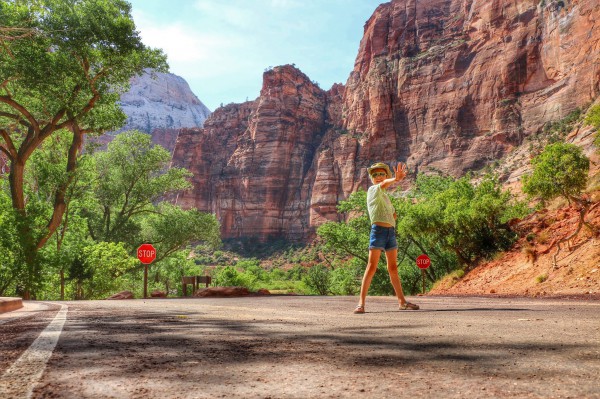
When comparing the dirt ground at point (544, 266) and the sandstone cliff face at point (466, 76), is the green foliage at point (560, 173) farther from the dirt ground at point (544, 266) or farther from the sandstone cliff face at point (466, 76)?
the sandstone cliff face at point (466, 76)

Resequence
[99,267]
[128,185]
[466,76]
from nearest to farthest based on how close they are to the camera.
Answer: [99,267]
[128,185]
[466,76]

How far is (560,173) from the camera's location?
13.3 meters

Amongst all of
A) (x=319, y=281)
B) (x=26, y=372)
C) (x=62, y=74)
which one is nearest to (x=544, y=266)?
(x=26, y=372)

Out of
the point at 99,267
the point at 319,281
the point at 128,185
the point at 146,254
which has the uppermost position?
the point at 128,185

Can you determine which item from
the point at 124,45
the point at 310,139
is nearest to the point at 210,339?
the point at 124,45

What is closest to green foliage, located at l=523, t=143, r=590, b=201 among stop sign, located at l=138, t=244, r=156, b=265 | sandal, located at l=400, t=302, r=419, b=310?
sandal, located at l=400, t=302, r=419, b=310

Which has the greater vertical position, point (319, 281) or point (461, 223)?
point (461, 223)

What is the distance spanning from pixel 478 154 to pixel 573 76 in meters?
19.2

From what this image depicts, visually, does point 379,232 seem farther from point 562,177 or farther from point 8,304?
point 562,177

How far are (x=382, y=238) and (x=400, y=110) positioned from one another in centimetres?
9607

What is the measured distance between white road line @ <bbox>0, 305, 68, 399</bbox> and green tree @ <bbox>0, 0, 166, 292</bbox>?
1534 centimetres

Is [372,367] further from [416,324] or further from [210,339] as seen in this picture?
[416,324]

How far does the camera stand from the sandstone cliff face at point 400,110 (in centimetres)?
7394

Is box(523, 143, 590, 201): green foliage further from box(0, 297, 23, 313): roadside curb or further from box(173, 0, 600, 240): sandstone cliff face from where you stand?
box(173, 0, 600, 240): sandstone cliff face
